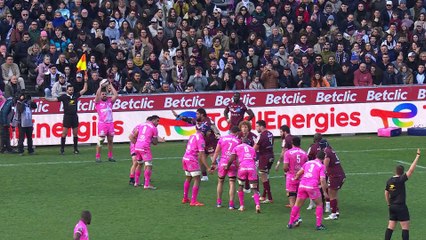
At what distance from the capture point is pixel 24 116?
115 ft

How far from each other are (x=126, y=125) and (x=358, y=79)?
885 cm

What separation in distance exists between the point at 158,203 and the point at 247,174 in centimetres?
280

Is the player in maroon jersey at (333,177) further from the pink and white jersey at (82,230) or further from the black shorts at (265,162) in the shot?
the pink and white jersey at (82,230)

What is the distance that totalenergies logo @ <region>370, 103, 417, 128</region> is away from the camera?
39.9m

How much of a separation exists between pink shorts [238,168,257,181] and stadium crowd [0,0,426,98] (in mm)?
11442

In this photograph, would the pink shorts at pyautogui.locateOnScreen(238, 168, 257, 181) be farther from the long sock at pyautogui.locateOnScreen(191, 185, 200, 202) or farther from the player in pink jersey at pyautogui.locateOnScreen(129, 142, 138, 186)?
the player in pink jersey at pyautogui.locateOnScreen(129, 142, 138, 186)

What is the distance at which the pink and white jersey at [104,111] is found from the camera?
111 feet

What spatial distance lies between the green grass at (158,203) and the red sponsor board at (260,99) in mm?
1642

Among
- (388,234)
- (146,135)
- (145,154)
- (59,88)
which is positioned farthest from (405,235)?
(59,88)

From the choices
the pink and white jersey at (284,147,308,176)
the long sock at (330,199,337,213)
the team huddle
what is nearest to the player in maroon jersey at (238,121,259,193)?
the team huddle

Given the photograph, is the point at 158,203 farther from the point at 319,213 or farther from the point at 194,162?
the point at 319,213

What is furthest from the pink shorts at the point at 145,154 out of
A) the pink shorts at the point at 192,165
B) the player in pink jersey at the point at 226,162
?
the player in pink jersey at the point at 226,162

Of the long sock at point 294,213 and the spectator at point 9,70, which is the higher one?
the spectator at point 9,70

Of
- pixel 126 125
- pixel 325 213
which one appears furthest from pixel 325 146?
pixel 126 125
